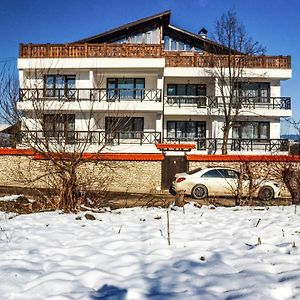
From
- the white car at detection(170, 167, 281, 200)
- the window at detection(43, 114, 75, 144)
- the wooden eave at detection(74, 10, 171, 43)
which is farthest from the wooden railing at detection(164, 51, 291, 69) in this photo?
the window at detection(43, 114, 75, 144)

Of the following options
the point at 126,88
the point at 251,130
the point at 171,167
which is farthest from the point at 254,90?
the point at 171,167

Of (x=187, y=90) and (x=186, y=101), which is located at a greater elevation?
(x=187, y=90)

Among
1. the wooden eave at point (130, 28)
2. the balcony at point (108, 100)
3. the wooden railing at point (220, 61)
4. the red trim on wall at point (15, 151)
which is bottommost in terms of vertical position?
the red trim on wall at point (15, 151)

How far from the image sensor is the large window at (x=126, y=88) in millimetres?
23236

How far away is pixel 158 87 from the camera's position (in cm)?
2323

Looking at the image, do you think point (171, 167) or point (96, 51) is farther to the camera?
point (96, 51)

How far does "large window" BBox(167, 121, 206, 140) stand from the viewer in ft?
82.6

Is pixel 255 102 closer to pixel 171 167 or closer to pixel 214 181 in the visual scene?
pixel 171 167

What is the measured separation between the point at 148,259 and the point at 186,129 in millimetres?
20992

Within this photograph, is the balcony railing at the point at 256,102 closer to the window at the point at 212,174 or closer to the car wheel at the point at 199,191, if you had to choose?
the window at the point at 212,174

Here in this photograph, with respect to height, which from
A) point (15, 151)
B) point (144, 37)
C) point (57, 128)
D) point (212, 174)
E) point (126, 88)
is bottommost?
point (212, 174)

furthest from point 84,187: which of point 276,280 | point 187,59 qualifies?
point 187,59

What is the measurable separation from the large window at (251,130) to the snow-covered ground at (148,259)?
710 inches

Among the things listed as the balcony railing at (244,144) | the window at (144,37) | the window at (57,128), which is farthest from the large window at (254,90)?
the window at (57,128)
